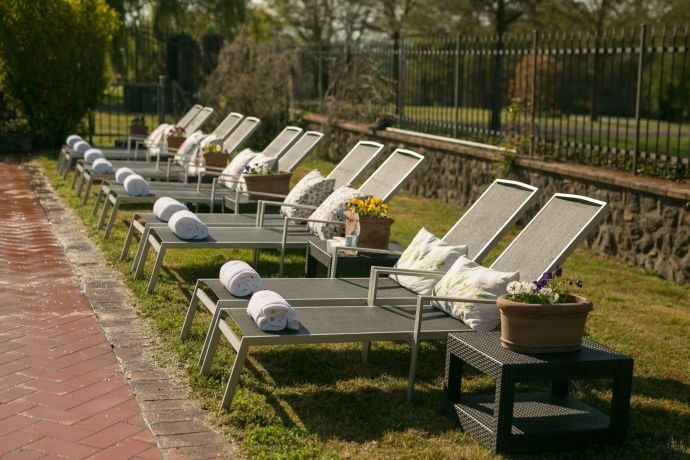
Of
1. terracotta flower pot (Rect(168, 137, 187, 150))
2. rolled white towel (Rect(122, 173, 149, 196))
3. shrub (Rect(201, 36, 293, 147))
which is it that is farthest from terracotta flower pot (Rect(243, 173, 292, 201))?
shrub (Rect(201, 36, 293, 147))

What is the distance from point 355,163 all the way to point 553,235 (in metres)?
3.70

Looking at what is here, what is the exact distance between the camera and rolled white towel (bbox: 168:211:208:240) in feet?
21.7

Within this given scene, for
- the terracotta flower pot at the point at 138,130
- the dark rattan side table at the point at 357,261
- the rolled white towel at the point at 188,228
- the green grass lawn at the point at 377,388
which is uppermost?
the terracotta flower pot at the point at 138,130

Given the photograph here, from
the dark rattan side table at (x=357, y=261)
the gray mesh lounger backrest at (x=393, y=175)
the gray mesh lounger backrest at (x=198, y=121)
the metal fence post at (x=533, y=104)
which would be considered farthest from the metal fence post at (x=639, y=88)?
the gray mesh lounger backrest at (x=198, y=121)

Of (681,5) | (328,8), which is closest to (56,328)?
(681,5)

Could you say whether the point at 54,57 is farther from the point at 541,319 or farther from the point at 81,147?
the point at 541,319

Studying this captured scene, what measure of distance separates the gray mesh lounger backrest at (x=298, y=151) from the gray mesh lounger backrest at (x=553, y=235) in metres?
4.45

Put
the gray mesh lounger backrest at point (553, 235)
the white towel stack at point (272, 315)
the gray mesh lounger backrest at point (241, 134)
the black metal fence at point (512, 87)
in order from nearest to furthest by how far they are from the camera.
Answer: the white towel stack at point (272, 315), the gray mesh lounger backrest at point (553, 235), the black metal fence at point (512, 87), the gray mesh lounger backrest at point (241, 134)

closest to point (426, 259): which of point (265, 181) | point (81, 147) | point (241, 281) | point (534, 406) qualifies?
point (241, 281)

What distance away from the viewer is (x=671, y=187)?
7.93 m

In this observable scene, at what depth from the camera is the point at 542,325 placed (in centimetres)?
410

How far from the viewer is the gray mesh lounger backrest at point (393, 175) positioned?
743 cm

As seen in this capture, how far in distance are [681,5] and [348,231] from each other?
815 inches

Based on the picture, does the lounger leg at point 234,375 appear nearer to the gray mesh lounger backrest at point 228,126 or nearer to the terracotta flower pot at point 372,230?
the terracotta flower pot at point 372,230
